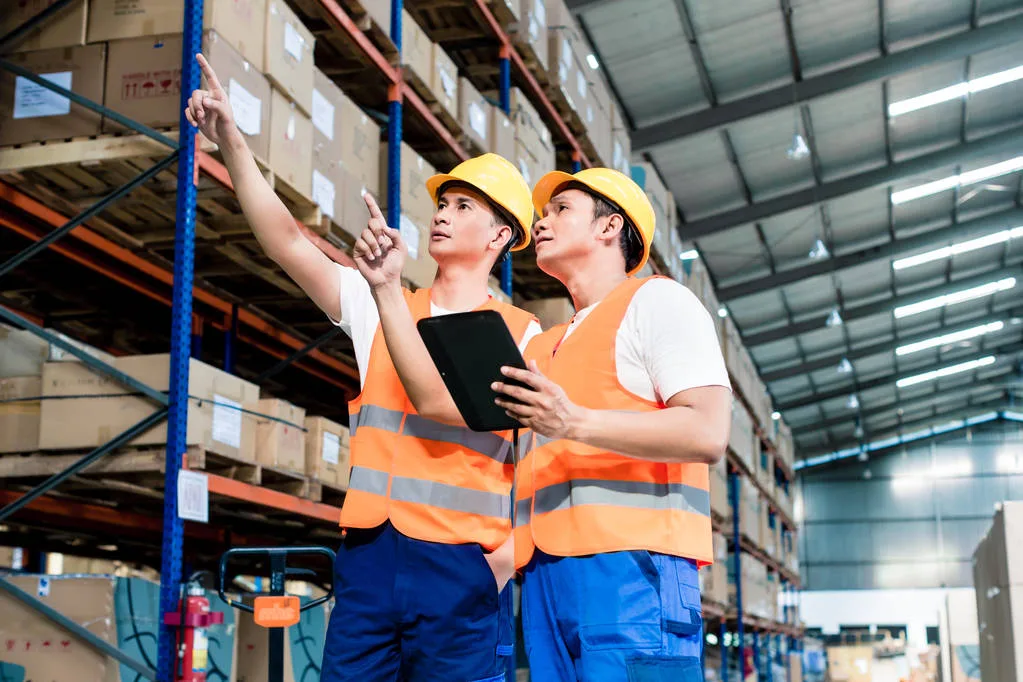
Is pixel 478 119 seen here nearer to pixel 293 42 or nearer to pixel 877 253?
pixel 293 42

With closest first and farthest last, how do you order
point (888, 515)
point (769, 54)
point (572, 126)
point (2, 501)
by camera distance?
1. point (2, 501)
2. point (572, 126)
3. point (769, 54)
4. point (888, 515)

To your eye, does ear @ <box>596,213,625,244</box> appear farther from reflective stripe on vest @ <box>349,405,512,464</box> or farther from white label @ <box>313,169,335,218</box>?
white label @ <box>313,169,335,218</box>

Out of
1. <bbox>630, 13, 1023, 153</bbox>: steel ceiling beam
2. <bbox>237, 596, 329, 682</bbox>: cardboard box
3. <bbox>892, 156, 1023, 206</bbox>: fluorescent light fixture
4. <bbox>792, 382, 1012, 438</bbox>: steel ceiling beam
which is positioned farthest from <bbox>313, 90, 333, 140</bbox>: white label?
<bbox>792, 382, 1012, 438</bbox>: steel ceiling beam

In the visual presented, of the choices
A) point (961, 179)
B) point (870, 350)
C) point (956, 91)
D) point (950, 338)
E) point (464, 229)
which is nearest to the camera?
point (464, 229)

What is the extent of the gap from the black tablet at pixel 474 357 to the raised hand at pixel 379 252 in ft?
0.61

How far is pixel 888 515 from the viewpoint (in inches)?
1314

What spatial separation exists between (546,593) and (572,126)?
7.29 metres

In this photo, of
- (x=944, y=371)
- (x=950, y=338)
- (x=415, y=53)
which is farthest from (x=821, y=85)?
(x=944, y=371)

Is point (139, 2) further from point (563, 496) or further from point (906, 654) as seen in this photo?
point (906, 654)

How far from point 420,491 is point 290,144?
2978 millimetres

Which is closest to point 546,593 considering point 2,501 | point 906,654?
point 2,501

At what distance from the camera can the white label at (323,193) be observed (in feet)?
17.3

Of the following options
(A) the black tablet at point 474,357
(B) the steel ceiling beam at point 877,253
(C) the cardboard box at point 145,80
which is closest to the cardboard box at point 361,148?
(C) the cardboard box at point 145,80

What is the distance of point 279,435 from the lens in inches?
210
